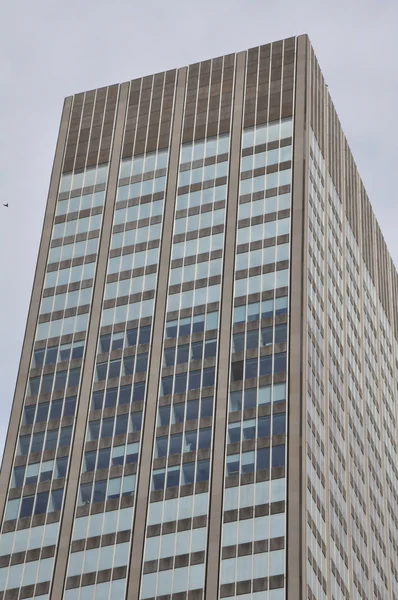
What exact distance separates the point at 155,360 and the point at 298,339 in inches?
642

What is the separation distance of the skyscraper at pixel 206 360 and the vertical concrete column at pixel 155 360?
0.22 metres

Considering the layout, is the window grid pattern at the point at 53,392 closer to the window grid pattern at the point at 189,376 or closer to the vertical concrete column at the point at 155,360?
the vertical concrete column at the point at 155,360

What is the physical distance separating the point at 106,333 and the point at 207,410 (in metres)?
18.4

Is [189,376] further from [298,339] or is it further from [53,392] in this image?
[53,392]

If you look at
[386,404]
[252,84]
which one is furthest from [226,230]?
[386,404]

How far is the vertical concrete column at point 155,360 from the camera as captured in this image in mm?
137500

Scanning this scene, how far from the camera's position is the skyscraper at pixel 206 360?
137125mm

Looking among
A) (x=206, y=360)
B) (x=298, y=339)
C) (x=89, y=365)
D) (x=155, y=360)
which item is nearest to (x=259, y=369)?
(x=298, y=339)

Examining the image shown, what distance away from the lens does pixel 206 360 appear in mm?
148750

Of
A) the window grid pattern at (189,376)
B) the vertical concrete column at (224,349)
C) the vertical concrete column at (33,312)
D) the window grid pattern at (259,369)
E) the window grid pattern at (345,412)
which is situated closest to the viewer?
the window grid pattern at (259,369)

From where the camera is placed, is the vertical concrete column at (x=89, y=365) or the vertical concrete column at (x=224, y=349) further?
the vertical concrete column at (x=89, y=365)

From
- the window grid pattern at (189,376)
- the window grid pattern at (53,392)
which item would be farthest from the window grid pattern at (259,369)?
the window grid pattern at (53,392)

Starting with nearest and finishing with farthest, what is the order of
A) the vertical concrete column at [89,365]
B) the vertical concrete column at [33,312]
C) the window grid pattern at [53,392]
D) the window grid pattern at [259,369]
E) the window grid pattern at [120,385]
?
the window grid pattern at [259,369] → the window grid pattern at [120,385] → the vertical concrete column at [89,365] → the window grid pattern at [53,392] → the vertical concrete column at [33,312]

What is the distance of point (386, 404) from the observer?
18038 cm
